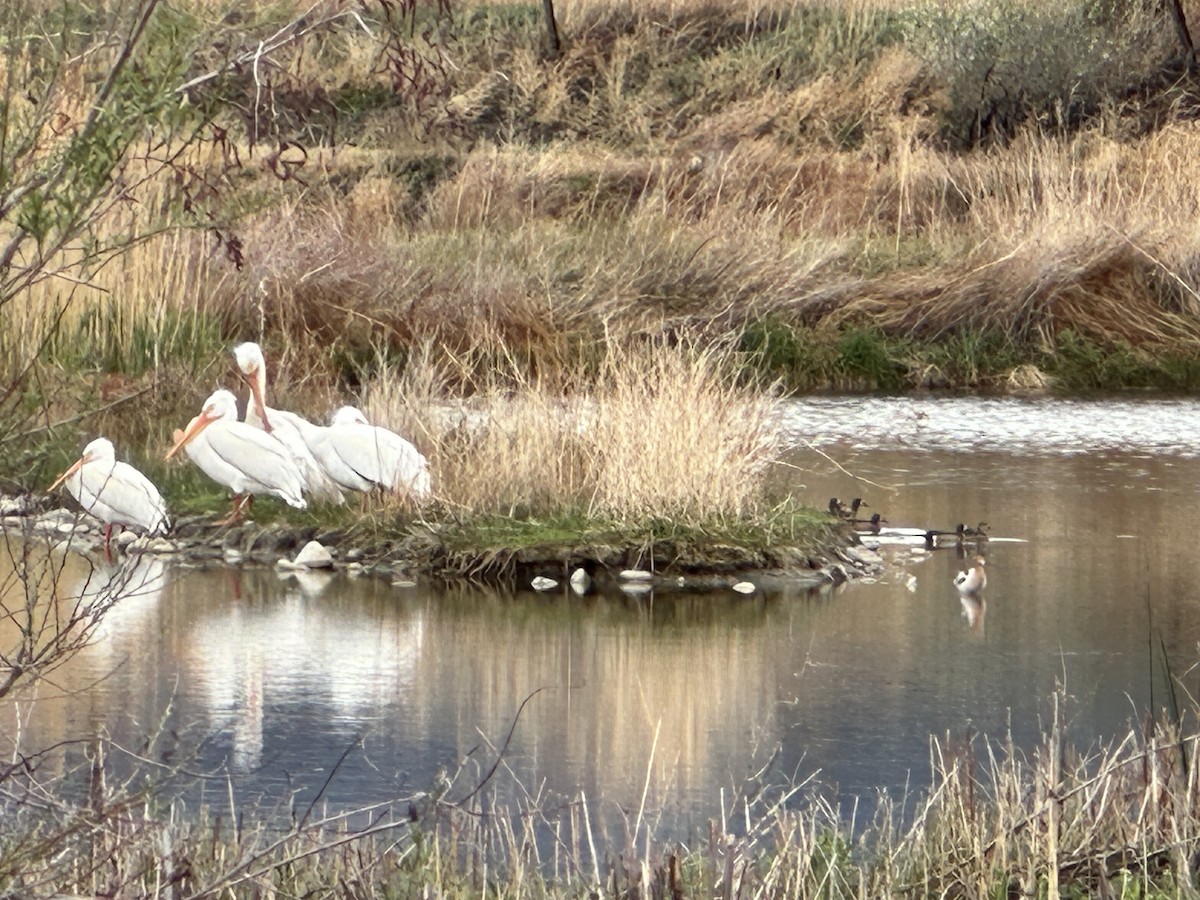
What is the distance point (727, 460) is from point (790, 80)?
79.2 ft

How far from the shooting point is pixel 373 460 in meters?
10.6

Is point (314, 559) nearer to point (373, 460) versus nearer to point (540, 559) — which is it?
point (373, 460)

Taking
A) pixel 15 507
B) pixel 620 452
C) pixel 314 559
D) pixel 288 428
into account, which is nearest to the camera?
pixel 15 507

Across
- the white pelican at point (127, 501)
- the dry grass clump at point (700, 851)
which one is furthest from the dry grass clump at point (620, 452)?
the dry grass clump at point (700, 851)

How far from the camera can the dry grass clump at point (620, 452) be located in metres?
10.2

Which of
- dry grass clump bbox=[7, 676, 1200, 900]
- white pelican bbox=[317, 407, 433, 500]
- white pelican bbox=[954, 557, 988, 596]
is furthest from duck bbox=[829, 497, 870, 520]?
dry grass clump bbox=[7, 676, 1200, 900]

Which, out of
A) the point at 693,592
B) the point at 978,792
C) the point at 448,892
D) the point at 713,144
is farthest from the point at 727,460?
the point at 713,144

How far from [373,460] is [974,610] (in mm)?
3021

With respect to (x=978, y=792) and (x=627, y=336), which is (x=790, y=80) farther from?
(x=978, y=792)

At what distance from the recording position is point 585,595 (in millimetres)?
9789

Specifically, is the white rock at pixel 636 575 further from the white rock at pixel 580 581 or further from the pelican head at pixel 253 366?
the pelican head at pixel 253 366

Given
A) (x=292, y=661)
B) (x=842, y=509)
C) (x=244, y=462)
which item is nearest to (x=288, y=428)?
(x=244, y=462)

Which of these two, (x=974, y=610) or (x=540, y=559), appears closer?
(x=974, y=610)

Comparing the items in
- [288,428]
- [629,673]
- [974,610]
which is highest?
[288,428]
